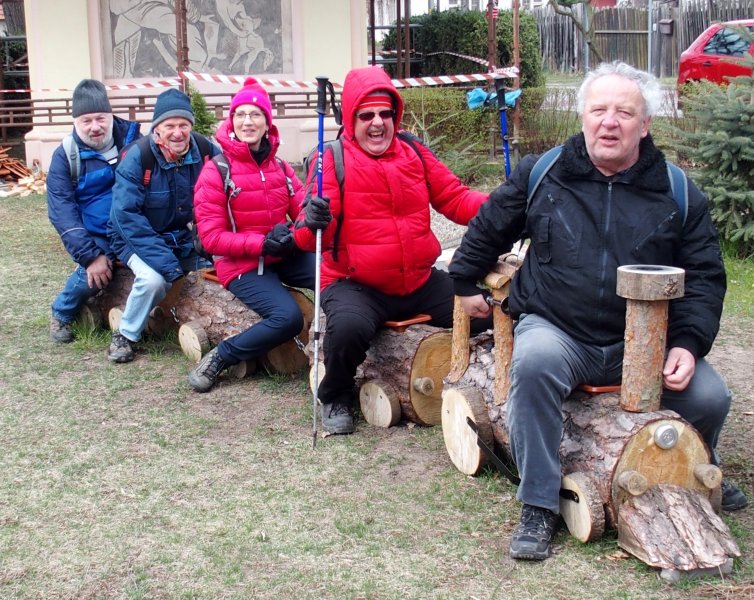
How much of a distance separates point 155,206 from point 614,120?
328 centimetres

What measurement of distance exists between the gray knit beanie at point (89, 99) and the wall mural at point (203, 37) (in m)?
8.89

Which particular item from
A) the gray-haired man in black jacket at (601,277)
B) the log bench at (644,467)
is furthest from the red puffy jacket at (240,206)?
the log bench at (644,467)

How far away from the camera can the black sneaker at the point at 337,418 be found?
4875 mm

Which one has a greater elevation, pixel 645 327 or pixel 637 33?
pixel 637 33

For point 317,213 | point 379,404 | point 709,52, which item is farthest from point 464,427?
point 709,52

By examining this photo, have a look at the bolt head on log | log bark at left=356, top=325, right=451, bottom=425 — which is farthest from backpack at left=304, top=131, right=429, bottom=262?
the bolt head on log

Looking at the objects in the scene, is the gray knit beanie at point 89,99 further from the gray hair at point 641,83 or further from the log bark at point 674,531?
the log bark at point 674,531

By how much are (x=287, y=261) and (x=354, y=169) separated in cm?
117

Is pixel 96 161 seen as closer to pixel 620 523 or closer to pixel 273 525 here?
pixel 273 525

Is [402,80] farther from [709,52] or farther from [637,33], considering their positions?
[637,33]

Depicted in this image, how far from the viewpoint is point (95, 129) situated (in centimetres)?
615

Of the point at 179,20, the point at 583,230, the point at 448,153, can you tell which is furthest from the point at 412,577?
the point at 179,20

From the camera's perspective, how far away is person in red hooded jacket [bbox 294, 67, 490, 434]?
4.71m

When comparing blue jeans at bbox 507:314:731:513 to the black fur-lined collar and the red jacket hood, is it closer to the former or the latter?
the black fur-lined collar
